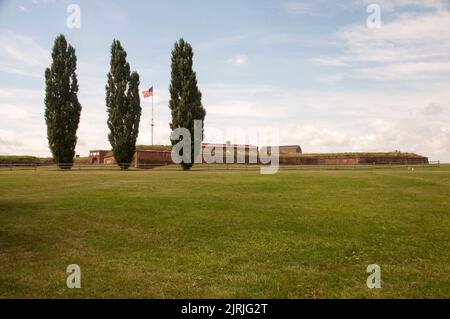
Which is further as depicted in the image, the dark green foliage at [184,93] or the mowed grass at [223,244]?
the dark green foliage at [184,93]

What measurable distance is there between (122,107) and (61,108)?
296 inches

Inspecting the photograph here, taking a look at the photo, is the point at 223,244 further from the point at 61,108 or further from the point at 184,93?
the point at 61,108

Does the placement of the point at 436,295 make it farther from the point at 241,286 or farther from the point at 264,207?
the point at 264,207

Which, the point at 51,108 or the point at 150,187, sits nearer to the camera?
the point at 150,187

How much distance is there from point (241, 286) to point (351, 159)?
254 ft

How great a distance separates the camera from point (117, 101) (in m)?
51.6

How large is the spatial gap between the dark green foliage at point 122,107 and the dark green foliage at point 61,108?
460 centimetres

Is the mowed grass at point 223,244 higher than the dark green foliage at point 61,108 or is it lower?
lower

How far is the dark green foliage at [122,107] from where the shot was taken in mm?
51500

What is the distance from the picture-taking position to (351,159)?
81.7 meters
